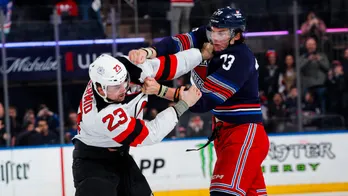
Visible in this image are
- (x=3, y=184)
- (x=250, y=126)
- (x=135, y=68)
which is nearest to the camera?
(x=135, y=68)

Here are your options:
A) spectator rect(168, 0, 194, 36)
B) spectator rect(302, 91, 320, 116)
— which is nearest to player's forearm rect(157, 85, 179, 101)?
spectator rect(168, 0, 194, 36)

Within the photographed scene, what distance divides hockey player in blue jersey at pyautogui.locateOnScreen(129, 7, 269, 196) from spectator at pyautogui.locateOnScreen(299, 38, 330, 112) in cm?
315

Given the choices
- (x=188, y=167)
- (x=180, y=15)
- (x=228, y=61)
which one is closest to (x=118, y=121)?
(x=228, y=61)

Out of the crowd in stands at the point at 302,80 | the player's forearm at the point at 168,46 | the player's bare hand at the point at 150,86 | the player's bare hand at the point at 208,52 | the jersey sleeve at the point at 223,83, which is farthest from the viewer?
the crowd in stands at the point at 302,80

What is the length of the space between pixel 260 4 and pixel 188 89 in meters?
3.64

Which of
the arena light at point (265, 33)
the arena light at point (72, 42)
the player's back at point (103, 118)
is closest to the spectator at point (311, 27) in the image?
the arena light at point (265, 33)

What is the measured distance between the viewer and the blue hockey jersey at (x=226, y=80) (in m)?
4.25

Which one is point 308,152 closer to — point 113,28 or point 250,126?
point 113,28

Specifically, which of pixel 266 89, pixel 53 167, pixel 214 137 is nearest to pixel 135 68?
pixel 214 137

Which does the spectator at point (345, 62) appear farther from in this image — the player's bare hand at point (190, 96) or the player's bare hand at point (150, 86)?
the player's bare hand at point (150, 86)

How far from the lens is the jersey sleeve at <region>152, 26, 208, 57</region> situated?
4.55 m

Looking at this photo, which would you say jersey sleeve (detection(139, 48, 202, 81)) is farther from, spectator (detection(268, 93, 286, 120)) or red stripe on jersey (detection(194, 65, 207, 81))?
spectator (detection(268, 93, 286, 120))

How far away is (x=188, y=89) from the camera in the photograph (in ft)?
13.8

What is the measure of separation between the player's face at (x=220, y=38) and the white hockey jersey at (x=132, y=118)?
11cm
